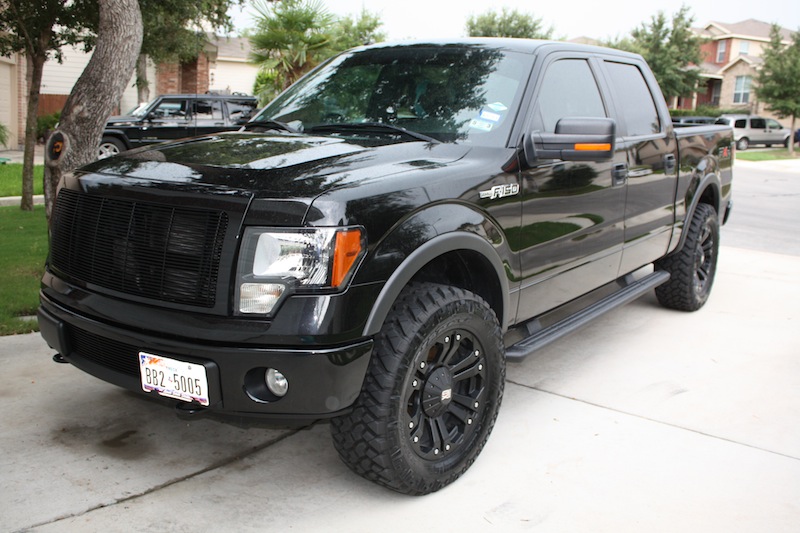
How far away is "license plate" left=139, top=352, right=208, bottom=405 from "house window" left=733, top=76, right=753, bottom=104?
6097 cm

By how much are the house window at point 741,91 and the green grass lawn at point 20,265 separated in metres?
56.8

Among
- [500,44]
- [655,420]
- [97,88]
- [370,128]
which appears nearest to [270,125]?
[370,128]

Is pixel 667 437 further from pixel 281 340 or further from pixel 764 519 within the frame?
pixel 281 340

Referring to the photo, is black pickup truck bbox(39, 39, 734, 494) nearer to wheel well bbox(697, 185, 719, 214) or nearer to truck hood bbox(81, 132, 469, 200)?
truck hood bbox(81, 132, 469, 200)

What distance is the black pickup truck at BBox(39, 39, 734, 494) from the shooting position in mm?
2701

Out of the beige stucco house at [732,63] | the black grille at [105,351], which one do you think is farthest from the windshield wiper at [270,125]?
the beige stucco house at [732,63]

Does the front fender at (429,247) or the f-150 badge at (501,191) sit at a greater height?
the f-150 badge at (501,191)

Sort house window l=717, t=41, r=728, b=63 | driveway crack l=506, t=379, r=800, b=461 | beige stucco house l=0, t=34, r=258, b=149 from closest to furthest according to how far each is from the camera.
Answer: driveway crack l=506, t=379, r=800, b=461 < beige stucco house l=0, t=34, r=258, b=149 < house window l=717, t=41, r=728, b=63

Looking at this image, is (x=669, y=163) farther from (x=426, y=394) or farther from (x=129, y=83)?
(x=129, y=83)

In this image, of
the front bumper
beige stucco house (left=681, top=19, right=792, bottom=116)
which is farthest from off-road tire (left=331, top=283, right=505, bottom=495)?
beige stucco house (left=681, top=19, right=792, bottom=116)

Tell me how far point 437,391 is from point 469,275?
68cm

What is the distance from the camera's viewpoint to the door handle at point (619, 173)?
14.6 feet

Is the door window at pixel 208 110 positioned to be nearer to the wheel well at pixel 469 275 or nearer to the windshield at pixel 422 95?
the windshield at pixel 422 95

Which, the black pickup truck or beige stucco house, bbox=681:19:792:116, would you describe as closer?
the black pickup truck
